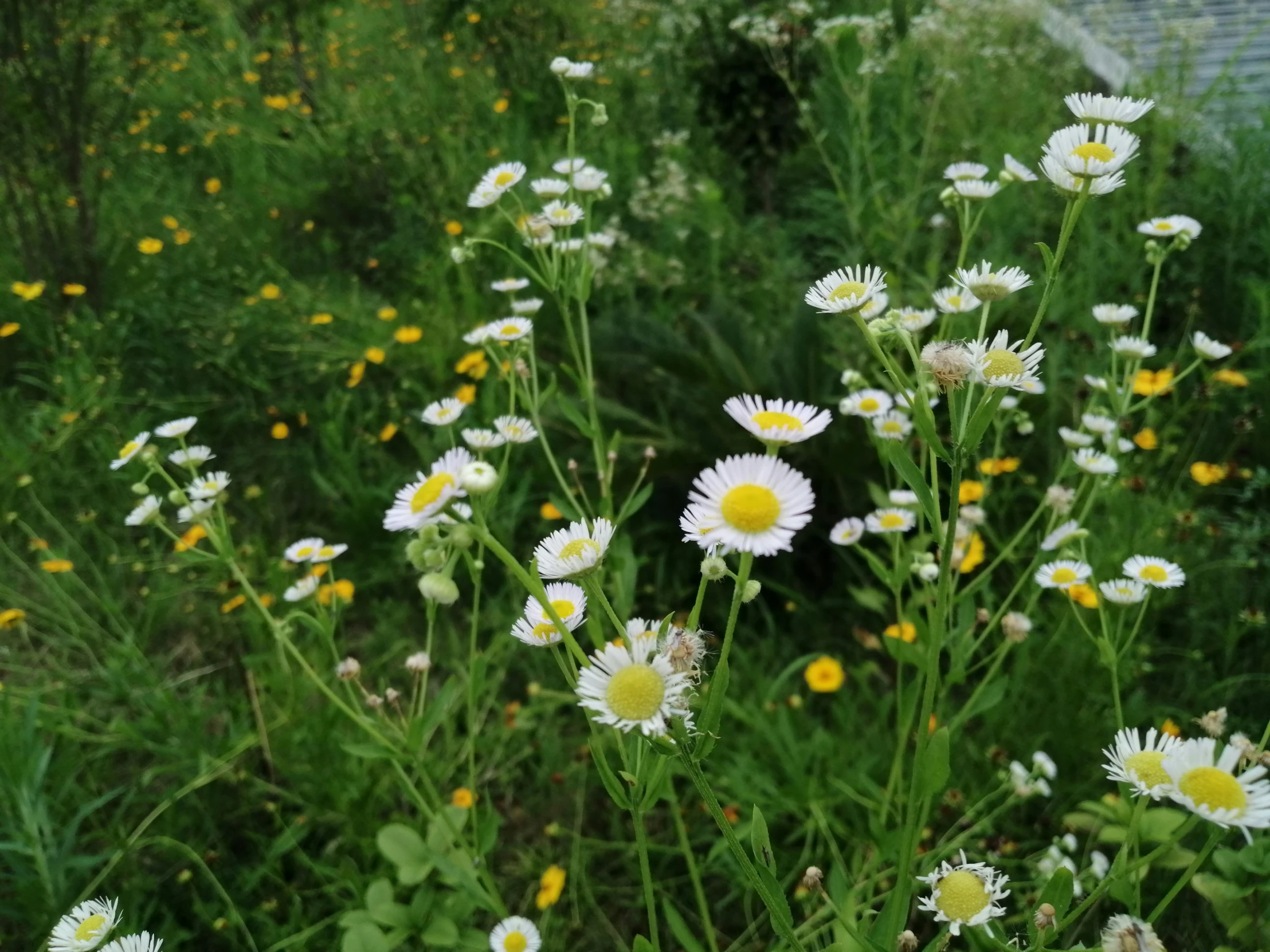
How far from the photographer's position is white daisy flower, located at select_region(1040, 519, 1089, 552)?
42.8 inches

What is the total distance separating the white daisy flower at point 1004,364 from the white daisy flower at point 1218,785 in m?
0.30

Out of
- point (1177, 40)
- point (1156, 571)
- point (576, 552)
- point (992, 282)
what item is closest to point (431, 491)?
point (576, 552)

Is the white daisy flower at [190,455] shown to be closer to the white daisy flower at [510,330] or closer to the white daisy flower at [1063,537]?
the white daisy flower at [510,330]

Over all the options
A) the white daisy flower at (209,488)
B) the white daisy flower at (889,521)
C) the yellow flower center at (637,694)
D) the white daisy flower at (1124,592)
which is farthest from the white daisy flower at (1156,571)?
the white daisy flower at (209,488)

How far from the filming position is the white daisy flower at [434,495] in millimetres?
624

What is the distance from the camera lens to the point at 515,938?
Answer: 106 centimetres

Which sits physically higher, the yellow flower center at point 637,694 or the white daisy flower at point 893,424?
the yellow flower center at point 637,694

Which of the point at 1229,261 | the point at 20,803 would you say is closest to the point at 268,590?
the point at 20,803

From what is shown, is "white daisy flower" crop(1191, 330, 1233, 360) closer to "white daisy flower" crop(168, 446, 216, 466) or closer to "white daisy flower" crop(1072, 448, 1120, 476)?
"white daisy flower" crop(1072, 448, 1120, 476)

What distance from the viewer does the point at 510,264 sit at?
2605mm

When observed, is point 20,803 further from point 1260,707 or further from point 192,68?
point 192,68

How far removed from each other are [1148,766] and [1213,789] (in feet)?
0.27

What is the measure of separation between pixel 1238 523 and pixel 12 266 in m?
3.40

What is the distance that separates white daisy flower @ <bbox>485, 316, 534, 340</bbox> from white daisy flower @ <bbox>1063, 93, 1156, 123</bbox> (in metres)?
0.73
